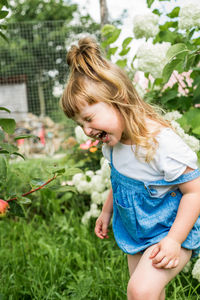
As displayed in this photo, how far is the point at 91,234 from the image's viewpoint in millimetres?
2230

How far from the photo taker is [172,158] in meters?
1.01

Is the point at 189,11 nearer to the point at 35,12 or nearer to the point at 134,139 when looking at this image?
the point at 134,139

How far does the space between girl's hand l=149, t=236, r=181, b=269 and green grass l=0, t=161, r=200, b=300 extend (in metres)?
0.54

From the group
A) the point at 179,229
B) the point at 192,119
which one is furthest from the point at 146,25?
the point at 179,229

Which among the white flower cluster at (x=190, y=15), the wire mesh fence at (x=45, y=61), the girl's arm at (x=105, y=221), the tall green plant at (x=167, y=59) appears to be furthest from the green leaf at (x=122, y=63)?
the wire mesh fence at (x=45, y=61)

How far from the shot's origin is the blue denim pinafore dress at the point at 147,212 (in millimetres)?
1080

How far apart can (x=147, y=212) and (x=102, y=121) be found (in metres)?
0.33

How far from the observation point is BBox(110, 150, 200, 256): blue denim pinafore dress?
1.08 meters

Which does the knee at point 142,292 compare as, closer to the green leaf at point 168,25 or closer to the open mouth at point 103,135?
the open mouth at point 103,135

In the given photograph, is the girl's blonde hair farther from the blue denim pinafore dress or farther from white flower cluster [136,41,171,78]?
white flower cluster [136,41,171,78]

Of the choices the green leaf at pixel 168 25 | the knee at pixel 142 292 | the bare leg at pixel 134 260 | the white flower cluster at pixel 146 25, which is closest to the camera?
the knee at pixel 142 292

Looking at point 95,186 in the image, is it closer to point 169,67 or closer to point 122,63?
point 122,63

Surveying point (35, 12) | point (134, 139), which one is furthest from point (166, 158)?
point (35, 12)

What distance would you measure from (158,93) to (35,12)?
20.1m
